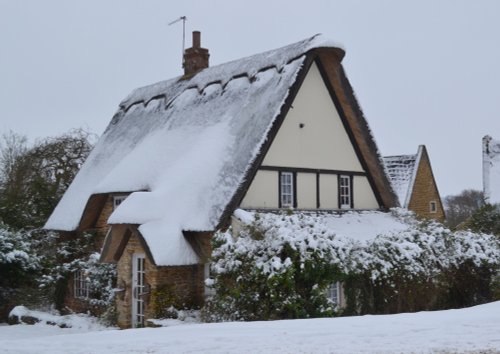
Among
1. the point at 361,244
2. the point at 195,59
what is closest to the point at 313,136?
the point at 361,244

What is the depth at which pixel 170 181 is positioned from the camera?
1532 cm

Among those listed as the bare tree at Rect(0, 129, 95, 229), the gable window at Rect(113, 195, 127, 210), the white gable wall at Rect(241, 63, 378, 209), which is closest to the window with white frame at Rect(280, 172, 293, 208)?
the white gable wall at Rect(241, 63, 378, 209)

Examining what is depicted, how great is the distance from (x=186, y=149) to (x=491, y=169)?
16.1 metres

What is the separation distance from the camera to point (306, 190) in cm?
1647

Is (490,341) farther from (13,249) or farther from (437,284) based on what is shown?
(13,249)

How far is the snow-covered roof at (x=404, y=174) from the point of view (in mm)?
26891

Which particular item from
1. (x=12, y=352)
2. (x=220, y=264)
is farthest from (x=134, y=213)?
(x=12, y=352)

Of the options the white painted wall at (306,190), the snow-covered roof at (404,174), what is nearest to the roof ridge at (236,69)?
the white painted wall at (306,190)

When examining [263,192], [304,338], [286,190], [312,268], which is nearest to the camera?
[304,338]

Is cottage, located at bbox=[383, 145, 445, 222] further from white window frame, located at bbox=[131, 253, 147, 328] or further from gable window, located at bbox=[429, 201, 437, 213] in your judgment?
white window frame, located at bbox=[131, 253, 147, 328]

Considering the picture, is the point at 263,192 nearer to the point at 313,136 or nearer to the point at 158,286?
the point at 313,136

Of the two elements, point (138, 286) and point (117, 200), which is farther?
point (117, 200)

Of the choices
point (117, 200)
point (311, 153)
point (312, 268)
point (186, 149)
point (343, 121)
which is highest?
point (343, 121)

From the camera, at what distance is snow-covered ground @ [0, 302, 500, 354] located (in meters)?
7.98
